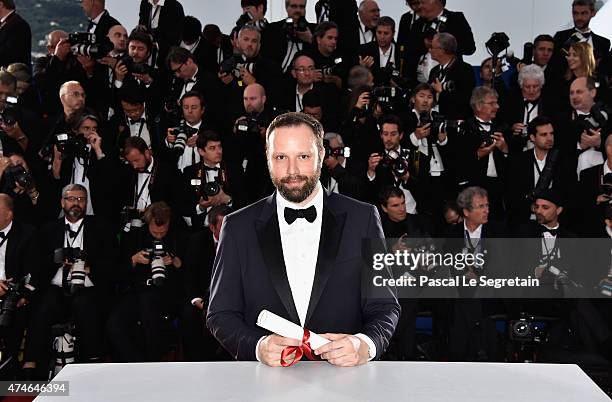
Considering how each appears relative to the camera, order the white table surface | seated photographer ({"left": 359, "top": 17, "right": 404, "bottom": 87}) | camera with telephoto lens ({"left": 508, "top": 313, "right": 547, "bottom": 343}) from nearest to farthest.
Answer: the white table surface → camera with telephoto lens ({"left": 508, "top": 313, "right": 547, "bottom": 343}) → seated photographer ({"left": 359, "top": 17, "right": 404, "bottom": 87})

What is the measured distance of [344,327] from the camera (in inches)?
100

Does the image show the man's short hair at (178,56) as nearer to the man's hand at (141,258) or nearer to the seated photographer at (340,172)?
the seated photographer at (340,172)

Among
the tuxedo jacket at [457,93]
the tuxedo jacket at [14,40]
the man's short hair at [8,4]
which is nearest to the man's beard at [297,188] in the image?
the tuxedo jacket at [457,93]

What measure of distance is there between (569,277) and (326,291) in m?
3.16

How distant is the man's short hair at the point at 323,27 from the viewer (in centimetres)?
660

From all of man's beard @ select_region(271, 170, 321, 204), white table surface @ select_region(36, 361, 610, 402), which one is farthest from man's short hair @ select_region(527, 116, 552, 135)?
white table surface @ select_region(36, 361, 610, 402)

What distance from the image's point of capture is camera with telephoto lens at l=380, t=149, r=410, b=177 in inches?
225

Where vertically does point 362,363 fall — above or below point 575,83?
below

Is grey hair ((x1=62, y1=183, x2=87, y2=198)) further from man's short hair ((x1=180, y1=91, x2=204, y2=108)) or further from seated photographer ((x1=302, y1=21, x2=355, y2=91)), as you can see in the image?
seated photographer ((x1=302, y1=21, x2=355, y2=91))

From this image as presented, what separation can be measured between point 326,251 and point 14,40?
5.16 metres

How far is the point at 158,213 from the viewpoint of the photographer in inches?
221

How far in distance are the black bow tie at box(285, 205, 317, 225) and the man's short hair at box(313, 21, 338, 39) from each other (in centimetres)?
424

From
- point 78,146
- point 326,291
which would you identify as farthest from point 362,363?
point 78,146

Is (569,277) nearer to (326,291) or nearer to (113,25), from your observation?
(326,291)
